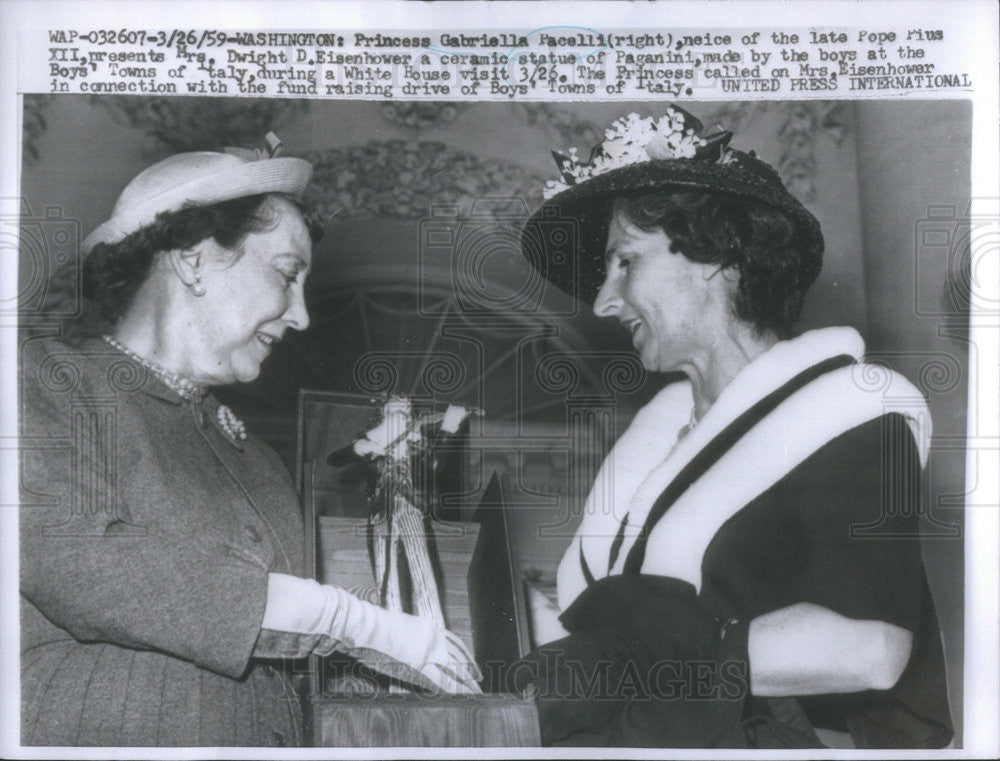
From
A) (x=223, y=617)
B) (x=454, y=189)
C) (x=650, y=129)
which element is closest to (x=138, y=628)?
(x=223, y=617)

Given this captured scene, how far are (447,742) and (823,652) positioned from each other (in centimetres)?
76

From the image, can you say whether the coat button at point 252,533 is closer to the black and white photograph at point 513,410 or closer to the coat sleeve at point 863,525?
the black and white photograph at point 513,410

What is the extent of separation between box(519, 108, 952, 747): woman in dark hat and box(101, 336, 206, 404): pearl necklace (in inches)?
29.4

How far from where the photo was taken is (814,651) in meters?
2.04

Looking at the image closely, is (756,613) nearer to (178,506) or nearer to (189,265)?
(178,506)

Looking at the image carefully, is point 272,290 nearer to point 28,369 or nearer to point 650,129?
point 28,369

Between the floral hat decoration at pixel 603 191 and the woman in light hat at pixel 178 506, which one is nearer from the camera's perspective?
the woman in light hat at pixel 178 506

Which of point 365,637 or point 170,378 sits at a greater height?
point 170,378

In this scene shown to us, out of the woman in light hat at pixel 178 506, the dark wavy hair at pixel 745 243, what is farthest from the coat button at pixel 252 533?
the dark wavy hair at pixel 745 243

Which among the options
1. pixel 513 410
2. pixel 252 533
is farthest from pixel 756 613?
pixel 252 533

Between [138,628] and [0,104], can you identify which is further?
[0,104]

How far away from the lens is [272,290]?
2127 millimetres

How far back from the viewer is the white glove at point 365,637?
80.7 inches

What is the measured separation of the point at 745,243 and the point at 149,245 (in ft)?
3.90
